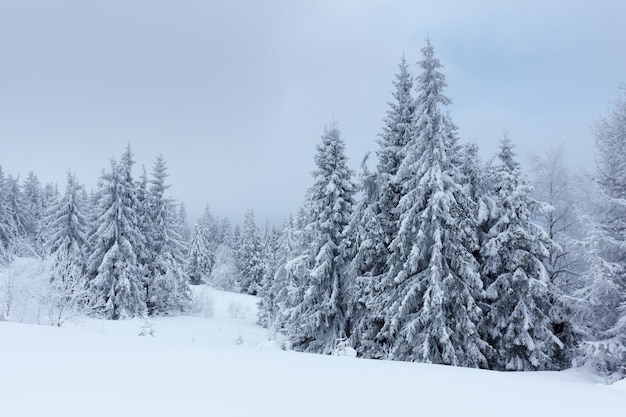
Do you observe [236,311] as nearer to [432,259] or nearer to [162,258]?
[162,258]

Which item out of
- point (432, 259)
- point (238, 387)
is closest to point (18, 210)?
point (432, 259)

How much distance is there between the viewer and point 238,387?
5.85m

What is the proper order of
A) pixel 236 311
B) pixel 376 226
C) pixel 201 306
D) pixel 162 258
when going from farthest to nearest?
pixel 236 311
pixel 201 306
pixel 162 258
pixel 376 226

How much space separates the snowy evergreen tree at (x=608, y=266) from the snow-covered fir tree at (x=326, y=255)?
1092cm

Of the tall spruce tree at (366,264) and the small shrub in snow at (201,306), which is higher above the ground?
the tall spruce tree at (366,264)

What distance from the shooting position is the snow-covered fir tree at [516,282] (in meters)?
16.4

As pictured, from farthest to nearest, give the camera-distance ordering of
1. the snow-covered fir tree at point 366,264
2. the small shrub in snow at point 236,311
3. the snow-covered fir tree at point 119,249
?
1. the small shrub in snow at point 236,311
2. the snow-covered fir tree at point 119,249
3. the snow-covered fir tree at point 366,264

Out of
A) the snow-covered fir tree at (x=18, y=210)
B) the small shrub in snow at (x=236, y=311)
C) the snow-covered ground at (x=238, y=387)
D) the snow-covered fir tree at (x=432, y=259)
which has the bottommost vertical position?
the small shrub in snow at (x=236, y=311)

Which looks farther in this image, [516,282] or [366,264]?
[366,264]

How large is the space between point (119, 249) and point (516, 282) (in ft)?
100.0

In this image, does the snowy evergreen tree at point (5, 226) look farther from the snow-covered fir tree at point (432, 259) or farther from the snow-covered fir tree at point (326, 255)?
the snow-covered fir tree at point (432, 259)

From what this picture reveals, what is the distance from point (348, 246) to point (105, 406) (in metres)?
15.8

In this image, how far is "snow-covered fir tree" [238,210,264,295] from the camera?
56.9 metres

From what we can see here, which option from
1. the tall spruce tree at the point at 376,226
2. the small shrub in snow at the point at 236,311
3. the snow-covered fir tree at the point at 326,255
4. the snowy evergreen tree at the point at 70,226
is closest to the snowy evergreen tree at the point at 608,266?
the tall spruce tree at the point at 376,226
